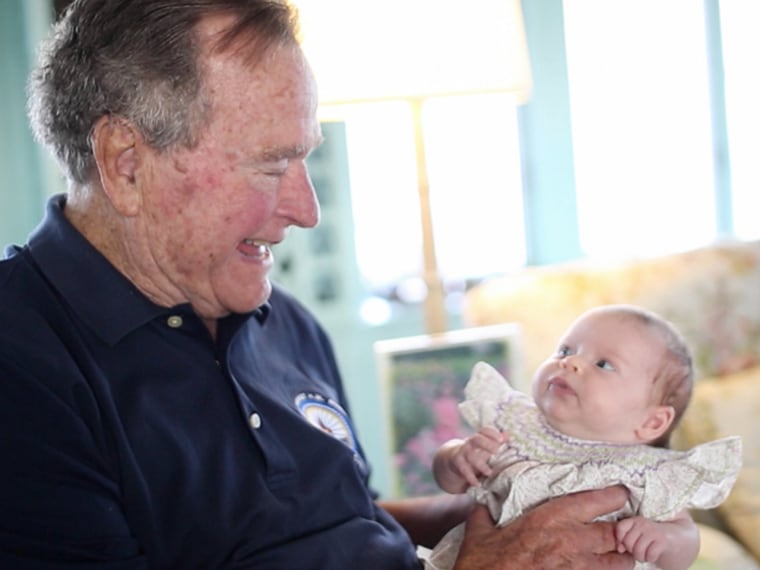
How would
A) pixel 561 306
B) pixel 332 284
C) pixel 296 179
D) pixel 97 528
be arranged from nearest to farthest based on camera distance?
pixel 97 528
pixel 296 179
pixel 561 306
pixel 332 284

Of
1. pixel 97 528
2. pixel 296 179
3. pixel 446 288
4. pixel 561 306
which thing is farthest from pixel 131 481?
pixel 446 288

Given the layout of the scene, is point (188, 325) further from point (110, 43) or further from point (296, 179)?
point (110, 43)

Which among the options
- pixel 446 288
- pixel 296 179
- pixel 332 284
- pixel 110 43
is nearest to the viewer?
pixel 110 43

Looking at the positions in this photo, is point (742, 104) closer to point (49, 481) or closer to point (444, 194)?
point (444, 194)

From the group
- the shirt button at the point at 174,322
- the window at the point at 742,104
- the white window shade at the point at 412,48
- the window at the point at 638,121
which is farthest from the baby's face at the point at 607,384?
the window at the point at 742,104

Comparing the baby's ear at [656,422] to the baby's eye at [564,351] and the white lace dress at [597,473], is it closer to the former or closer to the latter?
the white lace dress at [597,473]

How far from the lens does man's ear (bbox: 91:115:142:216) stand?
1.22 m

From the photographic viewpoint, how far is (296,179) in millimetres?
1308

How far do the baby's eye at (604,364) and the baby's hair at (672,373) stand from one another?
0.06 metres

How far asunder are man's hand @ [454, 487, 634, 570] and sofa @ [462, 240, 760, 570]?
802 millimetres

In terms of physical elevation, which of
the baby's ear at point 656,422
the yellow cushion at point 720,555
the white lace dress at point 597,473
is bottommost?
the yellow cushion at point 720,555

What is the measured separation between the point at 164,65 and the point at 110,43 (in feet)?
0.23

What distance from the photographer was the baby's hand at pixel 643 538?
1242 millimetres

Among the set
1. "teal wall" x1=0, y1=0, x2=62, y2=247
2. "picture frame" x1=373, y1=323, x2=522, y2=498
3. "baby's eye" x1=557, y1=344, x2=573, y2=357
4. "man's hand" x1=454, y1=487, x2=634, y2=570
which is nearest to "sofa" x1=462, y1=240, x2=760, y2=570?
"picture frame" x1=373, y1=323, x2=522, y2=498
